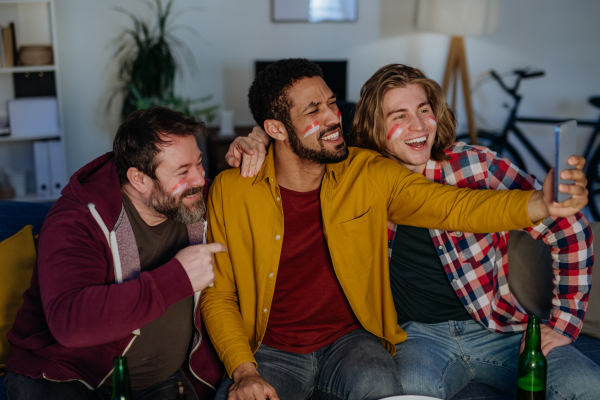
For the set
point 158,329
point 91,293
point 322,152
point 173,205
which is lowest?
point 158,329

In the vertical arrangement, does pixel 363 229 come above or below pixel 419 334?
above

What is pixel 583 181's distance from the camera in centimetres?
120

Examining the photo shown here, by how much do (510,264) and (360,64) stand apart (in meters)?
3.07

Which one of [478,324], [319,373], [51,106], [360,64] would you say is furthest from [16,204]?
[360,64]

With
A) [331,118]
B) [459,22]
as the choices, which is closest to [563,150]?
[331,118]

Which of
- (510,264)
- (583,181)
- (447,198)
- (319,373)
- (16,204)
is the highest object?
(583,181)

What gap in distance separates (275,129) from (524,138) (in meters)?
3.32

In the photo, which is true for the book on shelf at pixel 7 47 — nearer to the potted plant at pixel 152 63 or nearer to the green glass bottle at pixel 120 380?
the potted plant at pixel 152 63

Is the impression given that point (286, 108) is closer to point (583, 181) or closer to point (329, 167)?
point (329, 167)

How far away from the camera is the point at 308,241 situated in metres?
1.64

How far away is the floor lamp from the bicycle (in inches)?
9.8

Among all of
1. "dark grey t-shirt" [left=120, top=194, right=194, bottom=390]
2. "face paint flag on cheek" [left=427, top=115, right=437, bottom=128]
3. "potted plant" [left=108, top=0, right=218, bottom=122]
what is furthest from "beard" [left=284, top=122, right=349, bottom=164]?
"potted plant" [left=108, top=0, right=218, bottom=122]

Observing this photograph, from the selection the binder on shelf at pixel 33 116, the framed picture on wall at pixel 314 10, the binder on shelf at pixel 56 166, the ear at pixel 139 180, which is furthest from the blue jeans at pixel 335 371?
the framed picture on wall at pixel 314 10

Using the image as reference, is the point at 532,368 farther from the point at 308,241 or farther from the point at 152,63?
the point at 152,63
